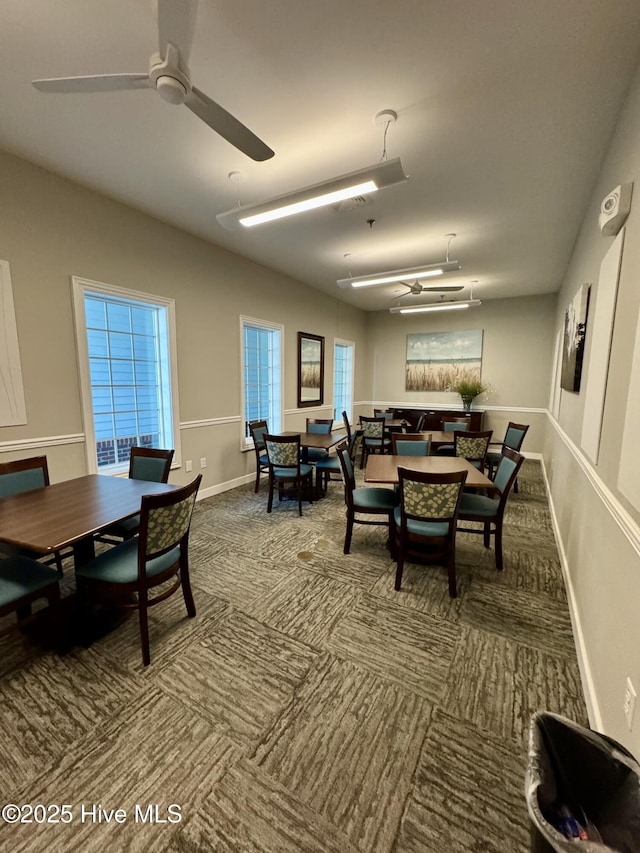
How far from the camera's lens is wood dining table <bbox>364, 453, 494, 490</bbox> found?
258 cm

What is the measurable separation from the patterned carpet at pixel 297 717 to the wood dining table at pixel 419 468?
0.73 meters

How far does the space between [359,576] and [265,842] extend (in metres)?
1.57

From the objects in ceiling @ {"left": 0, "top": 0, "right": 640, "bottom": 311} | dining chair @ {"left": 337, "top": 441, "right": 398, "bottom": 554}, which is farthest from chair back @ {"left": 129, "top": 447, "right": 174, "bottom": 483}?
ceiling @ {"left": 0, "top": 0, "right": 640, "bottom": 311}

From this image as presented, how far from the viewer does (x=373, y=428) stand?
199 inches

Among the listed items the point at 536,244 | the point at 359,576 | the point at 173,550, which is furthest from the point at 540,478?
the point at 173,550

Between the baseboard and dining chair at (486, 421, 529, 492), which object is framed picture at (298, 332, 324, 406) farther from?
the baseboard

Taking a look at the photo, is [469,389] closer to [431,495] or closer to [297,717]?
[431,495]

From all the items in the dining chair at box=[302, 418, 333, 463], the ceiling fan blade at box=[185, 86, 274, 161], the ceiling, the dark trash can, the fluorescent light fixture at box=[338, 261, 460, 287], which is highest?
the ceiling

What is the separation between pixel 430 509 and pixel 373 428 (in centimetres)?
285

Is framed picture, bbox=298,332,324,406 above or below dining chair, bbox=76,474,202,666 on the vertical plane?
above

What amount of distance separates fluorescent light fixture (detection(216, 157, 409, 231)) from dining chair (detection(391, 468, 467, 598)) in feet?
5.53

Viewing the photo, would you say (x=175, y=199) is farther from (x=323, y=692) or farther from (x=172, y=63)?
(x=323, y=692)

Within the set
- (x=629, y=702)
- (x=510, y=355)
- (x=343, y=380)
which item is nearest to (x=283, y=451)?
(x=629, y=702)

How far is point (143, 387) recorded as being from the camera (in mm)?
3629
